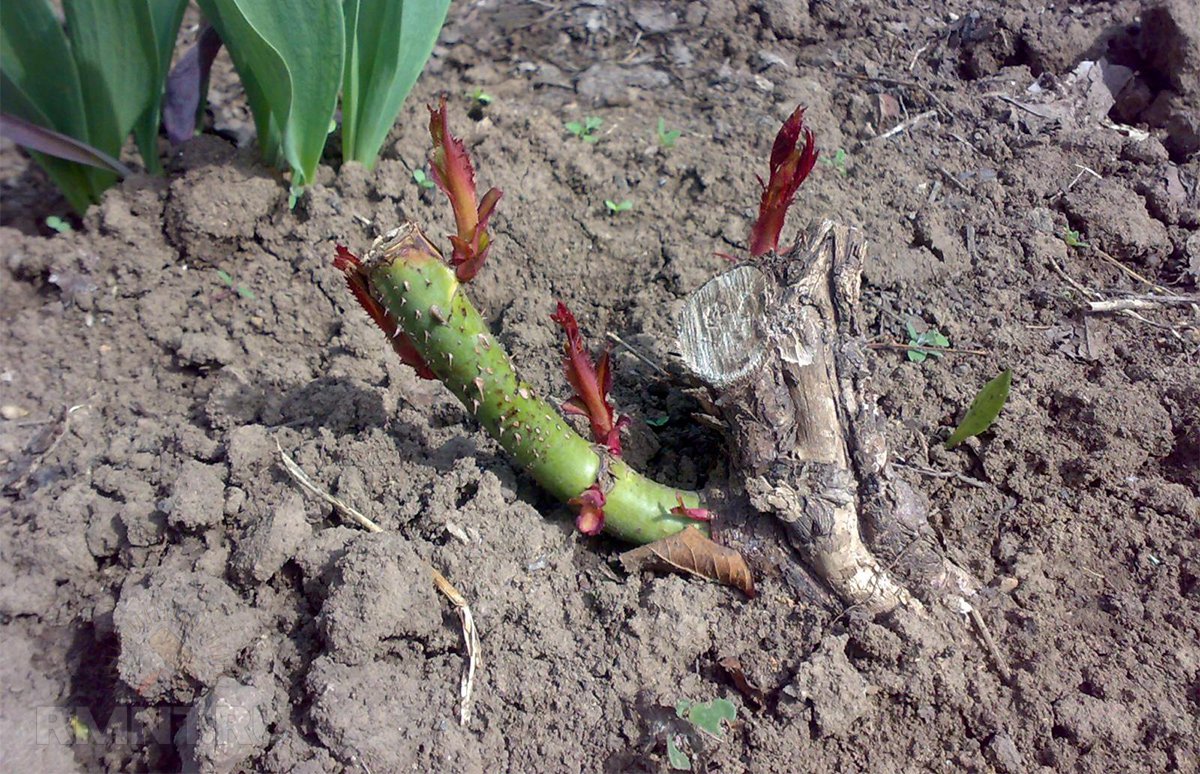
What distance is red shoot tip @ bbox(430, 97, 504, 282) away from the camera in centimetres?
138

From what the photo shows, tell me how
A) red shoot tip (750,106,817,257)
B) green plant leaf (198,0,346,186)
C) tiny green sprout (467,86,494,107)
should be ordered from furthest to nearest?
tiny green sprout (467,86,494,107), green plant leaf (198,0,346,186), red shoot tip (750,106,817,257)

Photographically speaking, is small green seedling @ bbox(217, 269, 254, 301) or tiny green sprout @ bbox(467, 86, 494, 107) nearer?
small green seedling @ bbox(217, 269, 254, 301)

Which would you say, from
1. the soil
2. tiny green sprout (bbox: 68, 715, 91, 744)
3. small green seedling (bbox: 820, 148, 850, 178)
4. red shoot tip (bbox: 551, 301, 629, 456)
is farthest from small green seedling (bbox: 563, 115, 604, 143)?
tiny green sprout (bbox: 68, 715, 91, 744)

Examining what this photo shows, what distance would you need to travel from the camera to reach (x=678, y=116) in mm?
2920

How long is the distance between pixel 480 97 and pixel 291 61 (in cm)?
87

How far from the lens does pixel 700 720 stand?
150 cm

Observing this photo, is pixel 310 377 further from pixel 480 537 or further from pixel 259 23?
pixel 259 23

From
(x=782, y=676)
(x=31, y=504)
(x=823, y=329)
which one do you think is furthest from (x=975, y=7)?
(x=31, y=504)

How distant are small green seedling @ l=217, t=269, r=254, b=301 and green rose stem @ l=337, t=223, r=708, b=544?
986 millimetres

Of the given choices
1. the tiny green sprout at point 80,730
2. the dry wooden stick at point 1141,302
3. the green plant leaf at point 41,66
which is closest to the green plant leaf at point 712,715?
the tiny green sprout at point 80,730

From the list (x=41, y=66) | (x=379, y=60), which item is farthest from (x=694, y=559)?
(x=41, y=66)

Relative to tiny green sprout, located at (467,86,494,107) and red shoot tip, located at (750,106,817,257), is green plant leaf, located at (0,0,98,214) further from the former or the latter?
red shoot tip, located at (750,106,817,257)

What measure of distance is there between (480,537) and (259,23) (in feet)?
4.78

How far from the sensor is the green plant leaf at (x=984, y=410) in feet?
5.97
